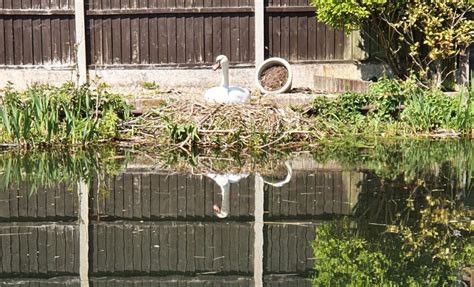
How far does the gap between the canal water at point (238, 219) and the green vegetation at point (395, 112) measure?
139 cm

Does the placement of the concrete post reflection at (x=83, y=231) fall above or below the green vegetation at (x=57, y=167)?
below

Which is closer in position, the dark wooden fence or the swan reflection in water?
the swan reflection in water

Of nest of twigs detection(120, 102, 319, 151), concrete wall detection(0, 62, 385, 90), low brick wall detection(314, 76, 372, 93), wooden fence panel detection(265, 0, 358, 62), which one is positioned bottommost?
nest of twigs detection(120, 102, 319, 151)

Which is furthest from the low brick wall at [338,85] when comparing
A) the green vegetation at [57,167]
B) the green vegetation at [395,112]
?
the green vegetation at [57,167]

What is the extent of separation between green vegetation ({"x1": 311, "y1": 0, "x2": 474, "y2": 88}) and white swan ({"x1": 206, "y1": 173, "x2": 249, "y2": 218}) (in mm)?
5825

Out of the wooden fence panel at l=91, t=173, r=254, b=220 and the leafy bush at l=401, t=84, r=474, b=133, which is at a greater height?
the leafy bush at l=401, t=84, r=474, b=133

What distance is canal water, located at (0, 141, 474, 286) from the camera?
732 centimetres

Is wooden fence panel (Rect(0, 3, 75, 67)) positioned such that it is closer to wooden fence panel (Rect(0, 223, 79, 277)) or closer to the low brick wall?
the low brick wall

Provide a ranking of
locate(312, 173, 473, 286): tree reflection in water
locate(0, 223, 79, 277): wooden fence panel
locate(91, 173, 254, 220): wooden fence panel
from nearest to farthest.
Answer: locate(312, 173, 473, 286): tree reflection in water
locate(0, 223, 79, 277): wooden fence panel
locate(91, 173, 254, 220): wooden fence panel

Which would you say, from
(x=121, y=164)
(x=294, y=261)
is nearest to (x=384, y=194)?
(x=294, y=261)

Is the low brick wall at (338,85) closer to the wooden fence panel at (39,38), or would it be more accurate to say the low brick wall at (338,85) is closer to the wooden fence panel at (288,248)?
the wooden fence panel at (39,38)

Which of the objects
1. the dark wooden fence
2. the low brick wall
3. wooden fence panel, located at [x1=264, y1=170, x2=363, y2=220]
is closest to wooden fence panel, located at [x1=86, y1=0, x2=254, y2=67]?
the dark wooden fence

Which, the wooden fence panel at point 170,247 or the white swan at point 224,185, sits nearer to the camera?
the wooden fence panel at point 170,247

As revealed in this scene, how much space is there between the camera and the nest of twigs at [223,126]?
13.3m
